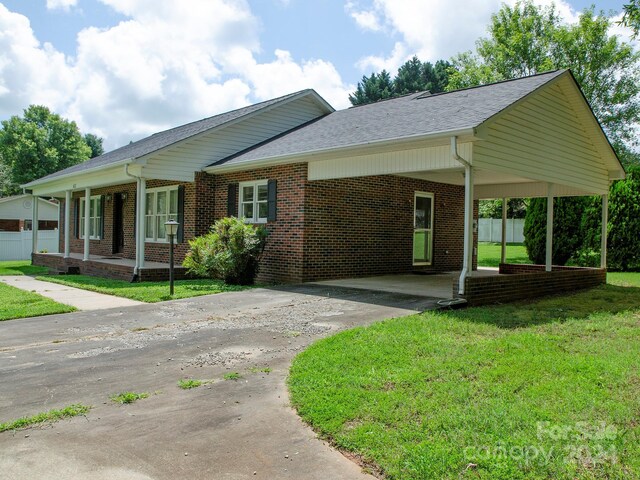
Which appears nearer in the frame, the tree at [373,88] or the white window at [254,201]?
the white window at [254,201]

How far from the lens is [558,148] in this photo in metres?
11.4

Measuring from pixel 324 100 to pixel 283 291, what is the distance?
8.74 m

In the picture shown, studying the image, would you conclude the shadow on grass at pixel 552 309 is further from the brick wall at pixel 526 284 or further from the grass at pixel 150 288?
the grass at pixel 150 288

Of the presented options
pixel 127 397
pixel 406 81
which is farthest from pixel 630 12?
pixel 406 81

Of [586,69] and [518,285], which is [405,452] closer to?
[518,285]

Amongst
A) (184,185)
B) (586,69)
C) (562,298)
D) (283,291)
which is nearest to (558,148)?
(562,298)

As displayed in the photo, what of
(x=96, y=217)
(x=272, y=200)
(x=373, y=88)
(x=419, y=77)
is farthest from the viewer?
(x=419, y=77)

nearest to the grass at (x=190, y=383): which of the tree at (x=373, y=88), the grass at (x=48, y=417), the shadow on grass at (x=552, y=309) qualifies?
the grass at (x=48, y=417)

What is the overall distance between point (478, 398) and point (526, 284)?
665 centimetres

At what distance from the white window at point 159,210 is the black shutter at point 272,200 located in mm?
3727

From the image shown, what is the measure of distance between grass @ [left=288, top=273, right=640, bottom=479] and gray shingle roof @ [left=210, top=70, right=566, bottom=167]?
3697 mm

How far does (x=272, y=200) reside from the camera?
12.6 metres

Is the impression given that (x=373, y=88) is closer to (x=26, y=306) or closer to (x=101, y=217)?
(x=101, y=217)

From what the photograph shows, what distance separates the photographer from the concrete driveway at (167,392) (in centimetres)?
321
